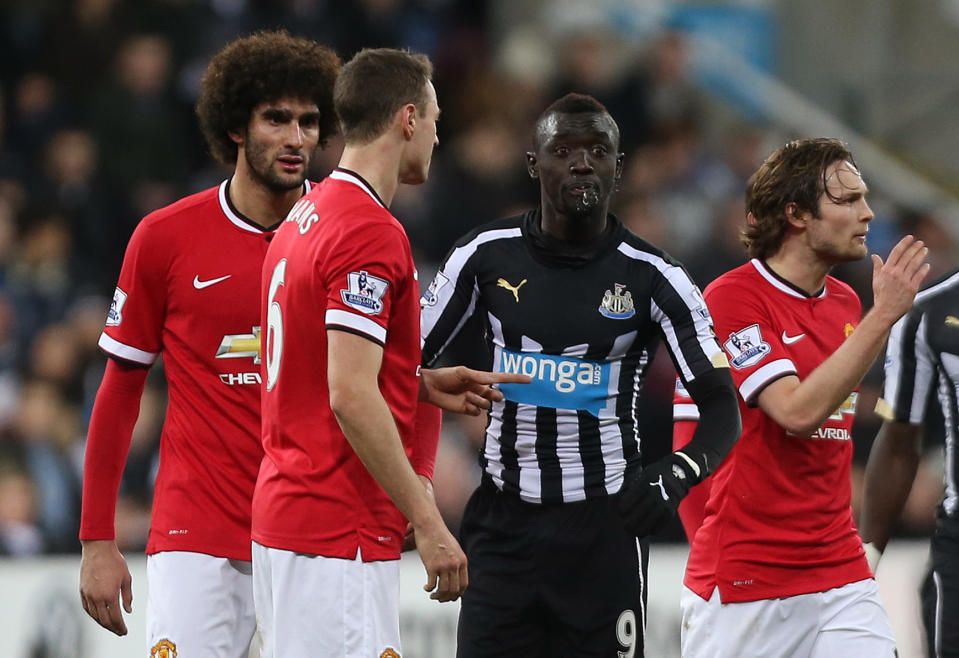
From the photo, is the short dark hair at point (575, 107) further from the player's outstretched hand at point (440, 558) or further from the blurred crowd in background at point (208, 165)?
the blurred crowd in background at point (208, 165)

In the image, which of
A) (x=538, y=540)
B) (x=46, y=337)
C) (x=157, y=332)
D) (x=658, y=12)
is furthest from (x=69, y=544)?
(x=658, y=12)

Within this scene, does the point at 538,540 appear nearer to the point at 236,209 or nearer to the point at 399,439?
the point at 399,439

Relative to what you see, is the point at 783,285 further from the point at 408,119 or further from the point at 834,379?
the point at 408,119

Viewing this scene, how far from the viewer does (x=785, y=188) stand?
16.4 feet

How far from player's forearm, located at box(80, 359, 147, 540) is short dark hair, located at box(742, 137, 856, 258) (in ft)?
6.94

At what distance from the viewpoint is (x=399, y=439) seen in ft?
12.6

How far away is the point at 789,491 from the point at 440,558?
144 cm

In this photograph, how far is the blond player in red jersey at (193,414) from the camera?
460 cm

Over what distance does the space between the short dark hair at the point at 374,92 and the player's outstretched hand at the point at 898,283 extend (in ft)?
4.89

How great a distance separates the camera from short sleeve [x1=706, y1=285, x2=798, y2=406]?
4.71m

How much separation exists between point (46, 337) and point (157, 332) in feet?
14.4

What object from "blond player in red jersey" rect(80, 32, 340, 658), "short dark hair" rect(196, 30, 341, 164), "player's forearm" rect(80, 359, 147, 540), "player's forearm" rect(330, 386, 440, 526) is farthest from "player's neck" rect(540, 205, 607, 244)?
"player's forearm" rect(80, 359, 147, 540)

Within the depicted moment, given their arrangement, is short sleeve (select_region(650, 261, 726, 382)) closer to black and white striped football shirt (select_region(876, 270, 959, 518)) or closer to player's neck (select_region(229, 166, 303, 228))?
black and white striped football shirt (select_region(876, 270, 959, 518))

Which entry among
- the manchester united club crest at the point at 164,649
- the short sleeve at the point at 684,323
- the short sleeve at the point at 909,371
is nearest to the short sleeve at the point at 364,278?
the short sleeve at the point at 684,323
